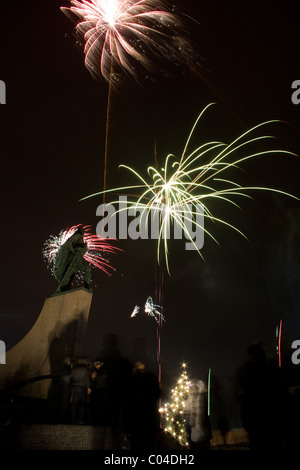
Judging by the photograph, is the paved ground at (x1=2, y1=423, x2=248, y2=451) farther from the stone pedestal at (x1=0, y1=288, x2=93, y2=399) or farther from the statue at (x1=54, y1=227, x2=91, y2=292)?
the statue at (x1=54, y1=227, x2=91, y2=292)

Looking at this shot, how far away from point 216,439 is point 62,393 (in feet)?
18.7

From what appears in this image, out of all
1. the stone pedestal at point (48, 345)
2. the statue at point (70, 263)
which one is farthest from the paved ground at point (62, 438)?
the statue at point (70, 263)

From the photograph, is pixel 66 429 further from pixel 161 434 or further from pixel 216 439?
pixel 216 439

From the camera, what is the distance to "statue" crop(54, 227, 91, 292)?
10.3 m

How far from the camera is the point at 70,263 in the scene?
1054 centimetres

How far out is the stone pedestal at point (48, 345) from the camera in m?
8.42

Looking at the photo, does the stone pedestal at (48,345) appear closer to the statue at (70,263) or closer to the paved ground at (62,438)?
the statue at (70,263)

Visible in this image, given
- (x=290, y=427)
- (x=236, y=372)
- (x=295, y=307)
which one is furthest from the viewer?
(x=295, y=307)

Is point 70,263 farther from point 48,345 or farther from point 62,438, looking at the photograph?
point 62,438

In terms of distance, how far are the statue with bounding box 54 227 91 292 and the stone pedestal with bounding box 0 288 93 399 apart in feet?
1.97

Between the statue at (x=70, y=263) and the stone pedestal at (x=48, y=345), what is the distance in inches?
23.6

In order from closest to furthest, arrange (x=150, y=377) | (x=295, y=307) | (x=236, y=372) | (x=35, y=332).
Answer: (x=236, y=372)
(x=150, y=377)
(x=35, y=332)
(x=295, y=307)

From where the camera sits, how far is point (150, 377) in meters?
5.71
